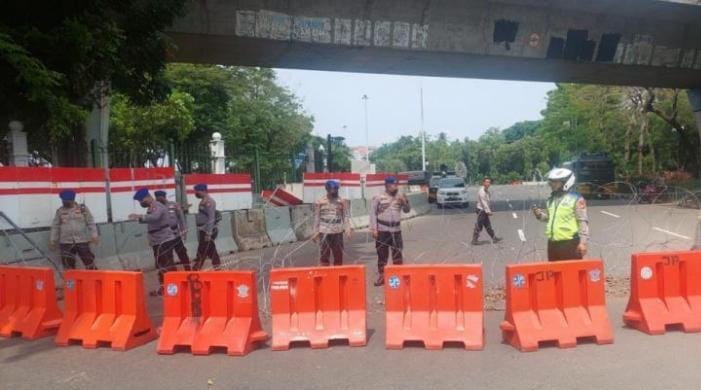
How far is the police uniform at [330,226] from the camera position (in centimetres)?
945

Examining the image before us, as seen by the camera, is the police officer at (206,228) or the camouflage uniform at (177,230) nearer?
the camouflage uniform at (177,230)

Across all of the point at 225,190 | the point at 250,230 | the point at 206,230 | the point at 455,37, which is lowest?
the point at 250,230

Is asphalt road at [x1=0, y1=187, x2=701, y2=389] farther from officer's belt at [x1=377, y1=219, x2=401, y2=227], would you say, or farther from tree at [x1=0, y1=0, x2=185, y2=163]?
tree at [x1=0, y1=0, x2=185, y2=163]

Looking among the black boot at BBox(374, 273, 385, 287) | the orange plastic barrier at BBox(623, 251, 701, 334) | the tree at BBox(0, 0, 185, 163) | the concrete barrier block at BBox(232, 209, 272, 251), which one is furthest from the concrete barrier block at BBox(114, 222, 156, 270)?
the orange plastic barrier at BBox(623, 251, 701, 334)

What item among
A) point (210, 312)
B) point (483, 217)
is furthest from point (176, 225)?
point (483, 217)

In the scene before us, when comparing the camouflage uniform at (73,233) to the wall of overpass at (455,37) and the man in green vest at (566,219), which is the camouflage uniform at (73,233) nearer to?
the man in green vest at (566,219)

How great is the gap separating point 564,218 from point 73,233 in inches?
278

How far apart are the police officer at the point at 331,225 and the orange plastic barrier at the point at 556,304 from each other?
3559 millimetres

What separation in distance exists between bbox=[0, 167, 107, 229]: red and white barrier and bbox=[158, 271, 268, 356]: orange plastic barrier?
4.99m

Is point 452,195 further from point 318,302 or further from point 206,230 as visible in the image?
point 318,302

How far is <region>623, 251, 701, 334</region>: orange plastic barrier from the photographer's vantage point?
662cm

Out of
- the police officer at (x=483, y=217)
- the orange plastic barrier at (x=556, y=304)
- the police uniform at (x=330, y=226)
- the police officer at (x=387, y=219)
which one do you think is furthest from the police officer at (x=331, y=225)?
the police officer at (x=483, y=217)

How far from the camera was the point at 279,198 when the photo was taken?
733 inches

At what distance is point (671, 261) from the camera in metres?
6.75
